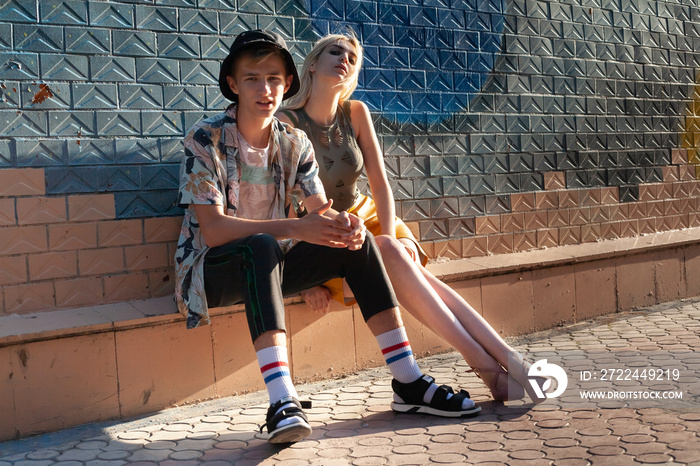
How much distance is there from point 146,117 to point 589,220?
130 inches

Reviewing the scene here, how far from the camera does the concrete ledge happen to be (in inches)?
119

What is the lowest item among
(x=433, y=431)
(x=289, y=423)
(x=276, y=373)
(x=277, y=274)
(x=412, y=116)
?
(x=433, y=431)

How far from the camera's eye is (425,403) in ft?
10.0

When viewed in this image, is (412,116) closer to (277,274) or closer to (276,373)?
(277,274)

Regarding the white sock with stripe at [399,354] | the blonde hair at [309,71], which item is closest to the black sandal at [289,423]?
the white sock with stripe at [399,354]

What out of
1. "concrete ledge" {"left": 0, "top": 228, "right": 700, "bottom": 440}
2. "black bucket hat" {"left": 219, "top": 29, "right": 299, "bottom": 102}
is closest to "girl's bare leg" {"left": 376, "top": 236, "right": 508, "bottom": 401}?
"concrete ledge" {"left": 0, "top": 228, "right": 700, "bottom": 440}

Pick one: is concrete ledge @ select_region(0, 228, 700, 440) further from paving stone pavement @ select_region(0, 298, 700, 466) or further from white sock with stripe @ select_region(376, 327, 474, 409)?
white sock with stripe @ select_region(376, 327, 474, 409)

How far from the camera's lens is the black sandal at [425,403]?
9.84ft

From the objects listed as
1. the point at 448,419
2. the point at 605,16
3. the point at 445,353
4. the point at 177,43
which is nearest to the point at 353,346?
the point at 445,353

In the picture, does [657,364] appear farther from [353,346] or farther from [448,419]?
[353,346]

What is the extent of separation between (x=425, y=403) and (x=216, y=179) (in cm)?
126

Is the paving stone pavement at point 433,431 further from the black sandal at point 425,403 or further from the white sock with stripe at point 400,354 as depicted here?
the white sock with stripe at point 400,354

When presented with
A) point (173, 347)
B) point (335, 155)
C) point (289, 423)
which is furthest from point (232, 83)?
point (289, 423)

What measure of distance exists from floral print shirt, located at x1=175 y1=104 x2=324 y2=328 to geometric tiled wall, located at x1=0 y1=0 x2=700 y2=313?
472 millimetres
